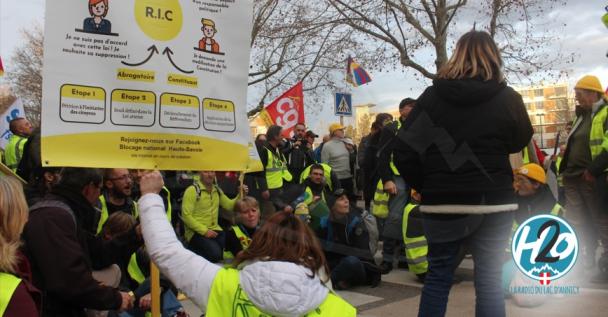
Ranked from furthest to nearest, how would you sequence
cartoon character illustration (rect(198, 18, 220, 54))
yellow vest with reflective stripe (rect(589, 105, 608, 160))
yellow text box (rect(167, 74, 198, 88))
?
yellow vest with reflective stripe (rect(589, 105, 608, 160)), cartoon character illustration (rect(198, 18, 220, 54)), yellow text box (rect(167, 74, 198, 88))

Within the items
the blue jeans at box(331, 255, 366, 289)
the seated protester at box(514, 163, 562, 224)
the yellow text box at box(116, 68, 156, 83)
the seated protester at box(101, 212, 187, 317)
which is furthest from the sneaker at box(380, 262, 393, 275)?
the yellow text box at box(116, 68, 156, 83)

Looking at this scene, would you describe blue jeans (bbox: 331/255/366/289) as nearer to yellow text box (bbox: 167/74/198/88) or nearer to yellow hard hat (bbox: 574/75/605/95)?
yellow hard hat (bbox: 574/75/605/95)

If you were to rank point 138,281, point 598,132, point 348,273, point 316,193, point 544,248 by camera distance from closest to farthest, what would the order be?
point 138,281
point 544,248
point 598,132
point 348,273
point 316,193

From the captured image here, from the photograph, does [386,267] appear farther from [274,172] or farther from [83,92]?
[83,92]

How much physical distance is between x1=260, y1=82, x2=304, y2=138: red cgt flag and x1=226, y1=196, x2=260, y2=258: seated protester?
413 centimetres

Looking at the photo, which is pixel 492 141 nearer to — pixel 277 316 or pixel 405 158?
pixel 405 158

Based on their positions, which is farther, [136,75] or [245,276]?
[136,75]

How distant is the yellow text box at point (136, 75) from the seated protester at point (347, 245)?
3.21m

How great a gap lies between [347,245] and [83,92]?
3.67 metres

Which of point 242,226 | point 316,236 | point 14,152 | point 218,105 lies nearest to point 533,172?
point 316,236

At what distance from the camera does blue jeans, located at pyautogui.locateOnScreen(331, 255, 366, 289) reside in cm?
537

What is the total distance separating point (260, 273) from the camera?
1985 mm

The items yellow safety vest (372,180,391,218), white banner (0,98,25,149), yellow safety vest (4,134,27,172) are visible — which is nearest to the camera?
yellow safety vest (372,180,391,218)

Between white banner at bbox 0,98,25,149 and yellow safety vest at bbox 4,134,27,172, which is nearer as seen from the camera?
yellow safety vest at bbox 4,134,27,172
